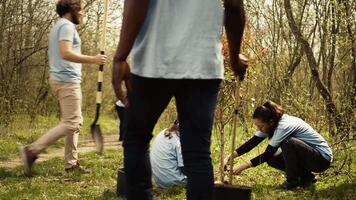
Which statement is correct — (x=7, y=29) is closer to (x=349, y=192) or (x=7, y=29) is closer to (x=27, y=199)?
(x=27, y=199)

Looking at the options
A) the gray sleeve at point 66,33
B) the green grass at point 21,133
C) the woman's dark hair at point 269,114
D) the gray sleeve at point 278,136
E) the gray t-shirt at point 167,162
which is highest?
the gray sleeve at point 66,33

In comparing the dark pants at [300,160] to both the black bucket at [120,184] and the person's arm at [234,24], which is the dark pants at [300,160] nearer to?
the black bucket at [120,184]

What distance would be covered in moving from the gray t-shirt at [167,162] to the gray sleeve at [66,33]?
4.46 ft

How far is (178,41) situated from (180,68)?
12 centimetres

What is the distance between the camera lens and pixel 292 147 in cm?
493

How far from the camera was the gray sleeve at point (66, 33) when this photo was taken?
5262mm

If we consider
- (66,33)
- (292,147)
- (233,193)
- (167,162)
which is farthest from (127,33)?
(66,33)

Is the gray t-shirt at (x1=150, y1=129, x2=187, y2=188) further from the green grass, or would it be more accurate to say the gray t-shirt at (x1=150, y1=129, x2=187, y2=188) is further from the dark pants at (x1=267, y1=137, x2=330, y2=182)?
the green grass

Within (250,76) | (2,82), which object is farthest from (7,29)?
(250,76)

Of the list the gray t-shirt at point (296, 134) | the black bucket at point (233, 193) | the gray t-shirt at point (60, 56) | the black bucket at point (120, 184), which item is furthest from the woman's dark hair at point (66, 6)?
the black bucket at point (233, 193)

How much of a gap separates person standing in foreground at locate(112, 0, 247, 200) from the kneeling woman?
8.91 feet

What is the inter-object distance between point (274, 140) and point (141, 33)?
114 inches

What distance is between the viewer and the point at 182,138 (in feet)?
7.62

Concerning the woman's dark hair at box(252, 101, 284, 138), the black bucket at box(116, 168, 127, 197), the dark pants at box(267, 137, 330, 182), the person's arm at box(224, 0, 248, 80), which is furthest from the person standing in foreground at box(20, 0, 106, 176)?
the person's arm at box(224, 0, 248, 80)
